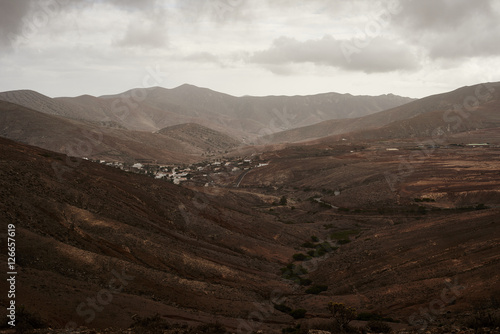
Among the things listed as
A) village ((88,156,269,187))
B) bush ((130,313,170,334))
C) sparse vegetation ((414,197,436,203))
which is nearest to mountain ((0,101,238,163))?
village ((88,156,269,187))

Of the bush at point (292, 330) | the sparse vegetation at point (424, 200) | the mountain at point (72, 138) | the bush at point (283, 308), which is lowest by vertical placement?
the bush at point (283, 308)

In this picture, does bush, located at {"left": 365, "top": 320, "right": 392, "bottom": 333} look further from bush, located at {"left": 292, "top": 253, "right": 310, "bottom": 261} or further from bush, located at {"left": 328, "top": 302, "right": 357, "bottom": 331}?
bush, located at {"left": 292, "top": 253, "right": 310, "bottom": 261}

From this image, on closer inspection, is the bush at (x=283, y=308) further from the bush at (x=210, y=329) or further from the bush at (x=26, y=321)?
the bush at (x=26, y=321)

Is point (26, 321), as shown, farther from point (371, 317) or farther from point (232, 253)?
point (232, 253)

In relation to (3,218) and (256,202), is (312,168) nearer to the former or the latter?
(256,202)

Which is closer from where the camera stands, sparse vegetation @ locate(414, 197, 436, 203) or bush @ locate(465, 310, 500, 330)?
bush @ locate(465, 310, 500, 330)

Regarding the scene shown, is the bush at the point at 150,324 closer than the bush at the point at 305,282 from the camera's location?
Yes

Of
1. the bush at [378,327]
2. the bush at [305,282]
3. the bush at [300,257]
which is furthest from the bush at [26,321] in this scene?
the bush at [300,257]
